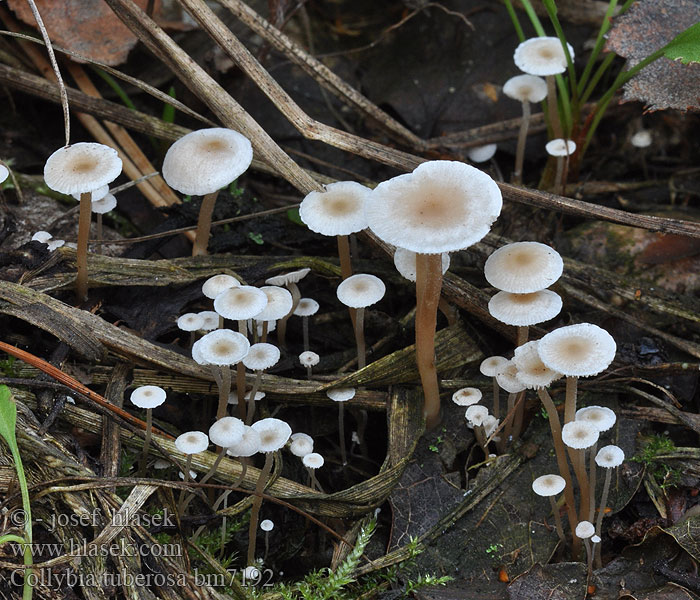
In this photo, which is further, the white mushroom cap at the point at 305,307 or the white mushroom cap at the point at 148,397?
the white mushroom cap at the point at 305,307

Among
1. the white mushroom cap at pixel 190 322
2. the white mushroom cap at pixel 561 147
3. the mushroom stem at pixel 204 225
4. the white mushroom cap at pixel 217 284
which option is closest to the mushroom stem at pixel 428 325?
the white mushroom cap at pixel 217 284

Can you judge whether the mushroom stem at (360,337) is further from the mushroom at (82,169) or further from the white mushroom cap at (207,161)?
the mushroom at (82,169)

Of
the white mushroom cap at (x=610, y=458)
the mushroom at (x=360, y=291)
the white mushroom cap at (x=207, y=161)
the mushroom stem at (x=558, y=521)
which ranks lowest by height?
the mushroom stem at (x=558, y=521)

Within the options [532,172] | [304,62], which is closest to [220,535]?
[304,62]

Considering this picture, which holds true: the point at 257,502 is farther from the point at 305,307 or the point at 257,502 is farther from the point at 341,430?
the point at 305,307

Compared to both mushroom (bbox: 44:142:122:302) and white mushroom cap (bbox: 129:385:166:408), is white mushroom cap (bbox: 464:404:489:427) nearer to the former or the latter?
white mushroom cap (bbox: 129:385:166:408)

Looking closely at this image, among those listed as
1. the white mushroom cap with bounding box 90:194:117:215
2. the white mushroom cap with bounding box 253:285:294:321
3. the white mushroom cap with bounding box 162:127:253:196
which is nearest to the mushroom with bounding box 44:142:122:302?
the white mushroom cap with bounding box 162:127:253:196

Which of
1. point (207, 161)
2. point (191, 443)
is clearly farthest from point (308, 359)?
point (207, 161)

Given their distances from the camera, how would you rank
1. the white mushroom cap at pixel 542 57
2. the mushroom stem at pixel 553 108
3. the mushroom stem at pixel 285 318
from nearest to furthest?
the mushroom stem at pixel 285 318, the white mushroom cap at pixel 542 57, the mushroom stem at pixel 553 108

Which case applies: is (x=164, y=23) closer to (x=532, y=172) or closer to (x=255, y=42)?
(x=255, y=42)
